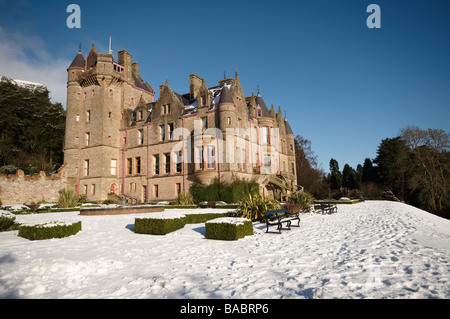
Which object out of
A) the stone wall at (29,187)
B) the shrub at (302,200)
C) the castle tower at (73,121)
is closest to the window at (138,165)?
the castle tower at (73,121)

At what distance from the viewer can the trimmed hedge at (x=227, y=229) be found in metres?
9.66

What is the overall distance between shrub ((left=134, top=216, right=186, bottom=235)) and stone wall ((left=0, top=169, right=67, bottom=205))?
2482cm

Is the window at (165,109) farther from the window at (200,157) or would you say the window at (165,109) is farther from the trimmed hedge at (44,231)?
the trimmed hedge at (44,231)

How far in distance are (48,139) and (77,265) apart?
150ft

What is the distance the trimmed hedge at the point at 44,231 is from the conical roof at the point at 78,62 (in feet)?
Answer: 106

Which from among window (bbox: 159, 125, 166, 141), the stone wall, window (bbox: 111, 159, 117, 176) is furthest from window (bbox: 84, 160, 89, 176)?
window (bbox: 159, 125, 166, 141)

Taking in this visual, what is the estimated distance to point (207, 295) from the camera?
4.56m

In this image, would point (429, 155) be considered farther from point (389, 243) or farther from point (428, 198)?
point (389, 243)

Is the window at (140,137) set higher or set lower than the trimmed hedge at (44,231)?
higher

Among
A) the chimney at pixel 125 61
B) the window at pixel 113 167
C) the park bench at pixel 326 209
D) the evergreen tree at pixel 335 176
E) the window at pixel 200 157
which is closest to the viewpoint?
the park bench at pixel 326 209

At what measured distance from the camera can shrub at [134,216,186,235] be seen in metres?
10.9
